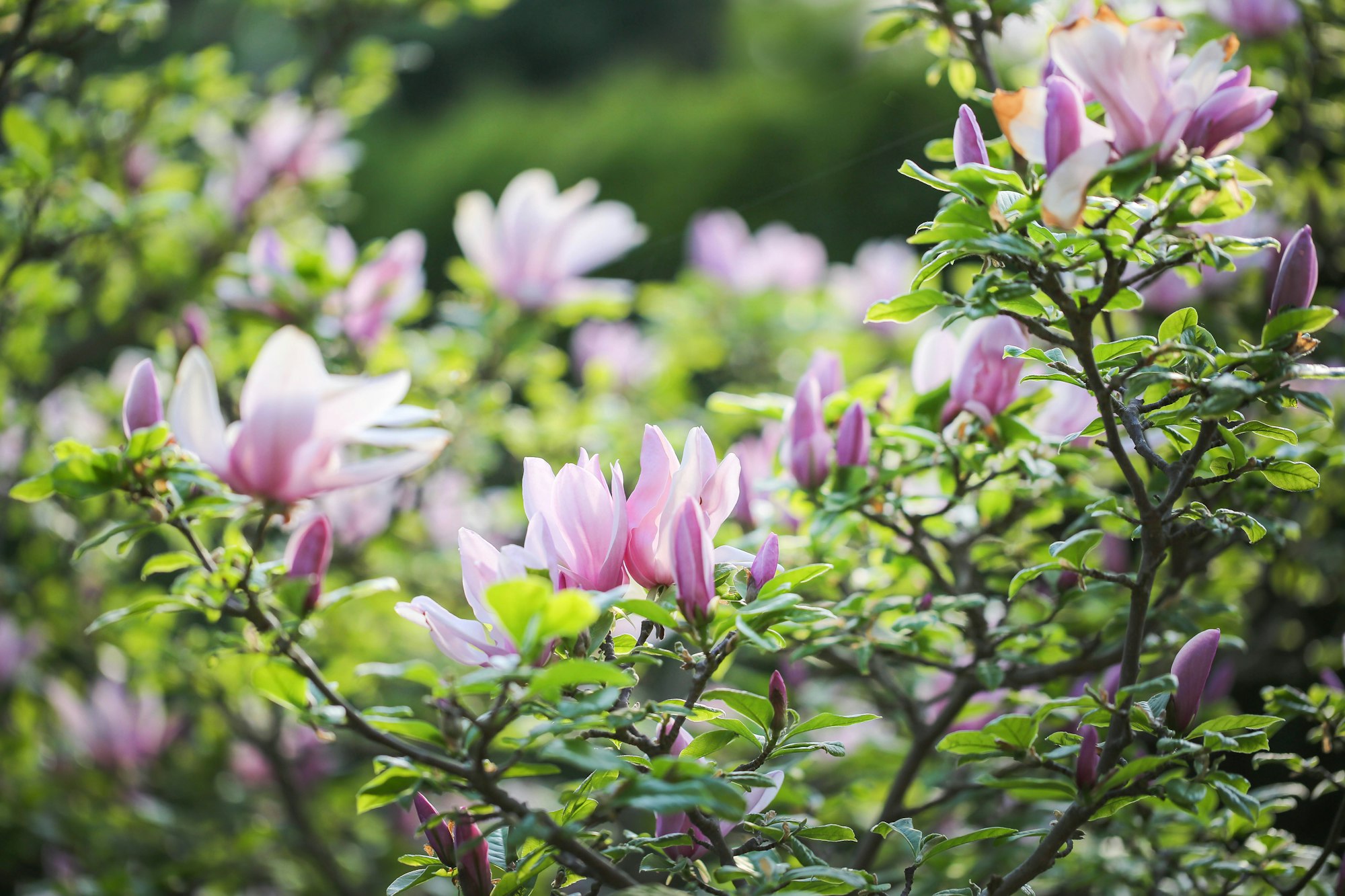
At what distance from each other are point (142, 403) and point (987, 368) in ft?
2.23

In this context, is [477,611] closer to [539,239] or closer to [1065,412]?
[1065,412]

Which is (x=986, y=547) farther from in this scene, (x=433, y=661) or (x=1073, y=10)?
(x=433, y=661)

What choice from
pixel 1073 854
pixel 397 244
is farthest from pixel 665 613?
pixel 397 244

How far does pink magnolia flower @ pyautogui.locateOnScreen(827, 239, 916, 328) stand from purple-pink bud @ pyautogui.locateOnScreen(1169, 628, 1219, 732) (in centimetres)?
122

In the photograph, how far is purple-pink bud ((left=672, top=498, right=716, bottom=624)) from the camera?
63cm

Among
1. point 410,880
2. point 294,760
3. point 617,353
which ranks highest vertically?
point 410,880

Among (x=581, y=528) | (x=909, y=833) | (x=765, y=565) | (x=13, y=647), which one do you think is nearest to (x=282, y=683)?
(x=581, y=528)

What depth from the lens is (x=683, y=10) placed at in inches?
376

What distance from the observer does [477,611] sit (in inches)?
27.3

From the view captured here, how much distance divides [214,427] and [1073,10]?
30.7 inches

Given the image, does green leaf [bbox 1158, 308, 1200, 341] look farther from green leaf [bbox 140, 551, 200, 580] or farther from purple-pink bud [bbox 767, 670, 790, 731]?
green leaf [bbox 140, 551, 200, 580]

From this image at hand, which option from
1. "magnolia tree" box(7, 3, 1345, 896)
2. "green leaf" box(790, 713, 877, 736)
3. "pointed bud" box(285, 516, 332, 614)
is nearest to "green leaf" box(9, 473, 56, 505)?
"magnolia tree" box(7, 3, 1345, 896)

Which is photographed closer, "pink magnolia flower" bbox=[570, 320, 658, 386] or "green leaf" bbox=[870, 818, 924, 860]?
"green leaf" bbox=[870, 818, 924, 860]

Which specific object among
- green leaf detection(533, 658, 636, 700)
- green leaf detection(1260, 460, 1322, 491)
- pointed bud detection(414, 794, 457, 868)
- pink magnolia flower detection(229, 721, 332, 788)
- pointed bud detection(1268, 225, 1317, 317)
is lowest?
pink magnolia flower detection(229, 721, 332, 788)
